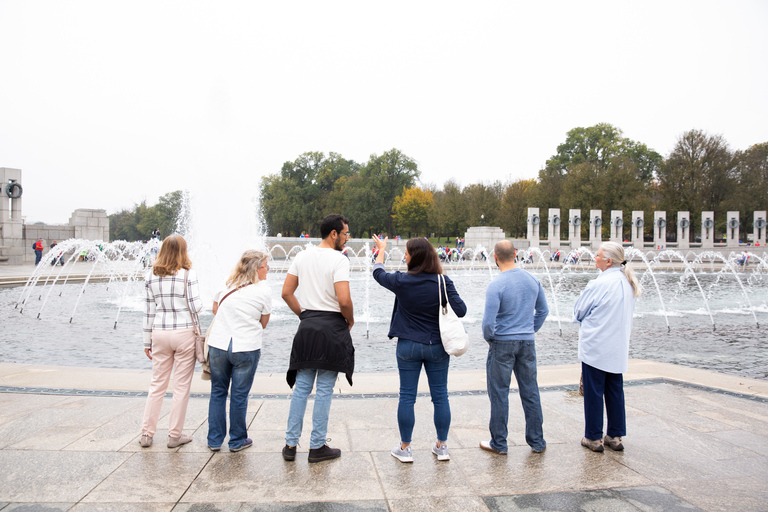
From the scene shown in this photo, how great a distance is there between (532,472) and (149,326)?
3511mm

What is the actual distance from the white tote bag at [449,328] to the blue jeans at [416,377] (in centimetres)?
14

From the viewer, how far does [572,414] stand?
516 cm

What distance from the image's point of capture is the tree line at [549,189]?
56656 millimetres

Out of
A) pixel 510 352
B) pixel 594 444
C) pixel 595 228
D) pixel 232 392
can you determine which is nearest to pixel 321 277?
pixel 232 392

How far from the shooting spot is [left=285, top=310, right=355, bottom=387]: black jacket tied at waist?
3844mm

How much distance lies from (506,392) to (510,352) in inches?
14.1

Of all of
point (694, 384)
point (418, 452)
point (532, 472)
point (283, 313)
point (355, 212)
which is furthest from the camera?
point (355, 212)

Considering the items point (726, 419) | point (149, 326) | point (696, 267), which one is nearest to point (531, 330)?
point (726, 419)

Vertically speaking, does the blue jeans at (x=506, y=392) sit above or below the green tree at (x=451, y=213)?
below

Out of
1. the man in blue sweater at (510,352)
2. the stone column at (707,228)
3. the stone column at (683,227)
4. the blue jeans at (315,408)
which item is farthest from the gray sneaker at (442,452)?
the stone column at (707,228)

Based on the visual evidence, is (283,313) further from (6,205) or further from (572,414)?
(6,205)

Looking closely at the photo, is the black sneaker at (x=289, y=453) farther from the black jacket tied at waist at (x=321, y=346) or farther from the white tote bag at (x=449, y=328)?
the white tote bag at (x=449, y=328)

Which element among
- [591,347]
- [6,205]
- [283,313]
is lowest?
[283,313]

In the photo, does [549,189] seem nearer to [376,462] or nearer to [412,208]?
[412,208]
